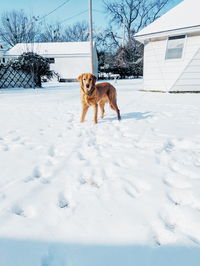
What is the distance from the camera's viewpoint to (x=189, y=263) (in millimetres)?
1016

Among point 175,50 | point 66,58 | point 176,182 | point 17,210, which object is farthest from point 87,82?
point 66,58

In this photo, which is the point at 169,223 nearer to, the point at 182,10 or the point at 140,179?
the point at 140,179

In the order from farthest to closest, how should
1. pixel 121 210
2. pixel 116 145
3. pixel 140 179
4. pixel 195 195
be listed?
pixel 116 145 < pixel 140 179 < pixel 195 195 < pixel 121 210

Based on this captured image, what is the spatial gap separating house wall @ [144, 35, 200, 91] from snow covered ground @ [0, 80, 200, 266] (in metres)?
6.53

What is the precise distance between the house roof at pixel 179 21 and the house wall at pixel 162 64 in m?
0.48

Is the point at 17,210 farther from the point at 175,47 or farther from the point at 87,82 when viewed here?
the point at 175,47

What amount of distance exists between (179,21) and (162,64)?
6.30 feet

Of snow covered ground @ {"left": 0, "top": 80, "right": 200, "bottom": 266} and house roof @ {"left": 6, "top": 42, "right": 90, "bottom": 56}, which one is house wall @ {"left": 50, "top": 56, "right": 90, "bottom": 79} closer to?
house roof @ {"left": 6, "top": 42, "right": 90, "bottom": 56}

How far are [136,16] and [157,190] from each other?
35.5 metres

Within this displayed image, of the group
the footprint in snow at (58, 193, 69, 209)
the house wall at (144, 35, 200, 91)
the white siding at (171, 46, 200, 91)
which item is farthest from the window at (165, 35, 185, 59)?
the footprint in snow at (58, 193, 69, 209)

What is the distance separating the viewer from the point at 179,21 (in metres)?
8.40

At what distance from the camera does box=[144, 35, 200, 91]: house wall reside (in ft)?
26.5

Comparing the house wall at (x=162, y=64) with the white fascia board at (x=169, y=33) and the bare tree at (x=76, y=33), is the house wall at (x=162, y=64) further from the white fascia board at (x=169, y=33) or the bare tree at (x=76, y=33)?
the bare tree at (x=76, y=33)

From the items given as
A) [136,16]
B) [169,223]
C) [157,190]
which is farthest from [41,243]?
[136,16]
